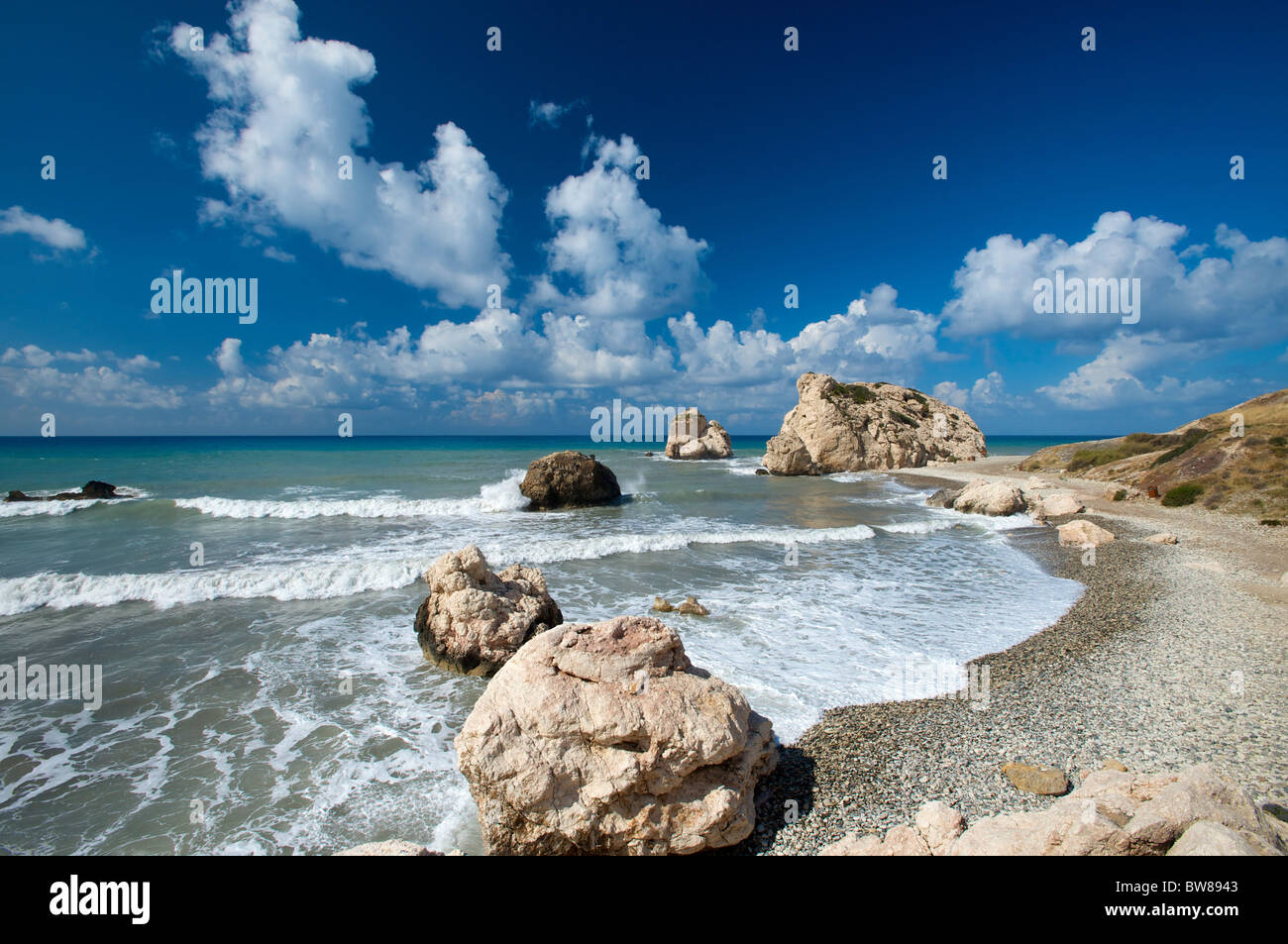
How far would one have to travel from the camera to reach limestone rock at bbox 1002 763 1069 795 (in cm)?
521

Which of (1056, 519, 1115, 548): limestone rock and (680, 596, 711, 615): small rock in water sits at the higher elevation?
(1056, 519, 1115, 548): limestone rock

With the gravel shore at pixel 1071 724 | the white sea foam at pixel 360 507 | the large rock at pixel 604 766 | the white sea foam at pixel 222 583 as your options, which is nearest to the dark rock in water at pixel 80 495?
the white sea foam at pixel 360 507

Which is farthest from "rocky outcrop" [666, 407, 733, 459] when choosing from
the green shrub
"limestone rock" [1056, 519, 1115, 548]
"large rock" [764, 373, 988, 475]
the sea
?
"limestone rock" [1056, 519, 1115, 548]

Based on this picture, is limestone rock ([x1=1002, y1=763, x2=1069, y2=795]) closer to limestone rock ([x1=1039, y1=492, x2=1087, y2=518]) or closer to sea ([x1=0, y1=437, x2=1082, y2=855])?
sea ([x1=0, y1=437, x2=1082, y2=855])

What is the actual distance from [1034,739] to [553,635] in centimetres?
599

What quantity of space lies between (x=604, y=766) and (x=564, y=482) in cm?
2214

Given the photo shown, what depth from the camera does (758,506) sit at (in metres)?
28.9

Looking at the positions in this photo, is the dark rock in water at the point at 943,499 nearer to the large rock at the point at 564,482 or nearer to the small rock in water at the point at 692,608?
the large rock at the point at 564,482

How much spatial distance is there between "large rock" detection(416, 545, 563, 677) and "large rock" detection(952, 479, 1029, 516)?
77.4 ft

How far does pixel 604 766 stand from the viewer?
14.7 ft

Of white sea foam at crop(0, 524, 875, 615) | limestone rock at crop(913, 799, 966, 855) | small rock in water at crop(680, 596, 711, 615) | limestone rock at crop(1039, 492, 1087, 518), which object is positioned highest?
limestone rock at crop(1039, 492, 1087, 518)

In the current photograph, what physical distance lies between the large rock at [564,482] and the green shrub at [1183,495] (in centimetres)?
2735

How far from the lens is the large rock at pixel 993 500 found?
24.3 meters
